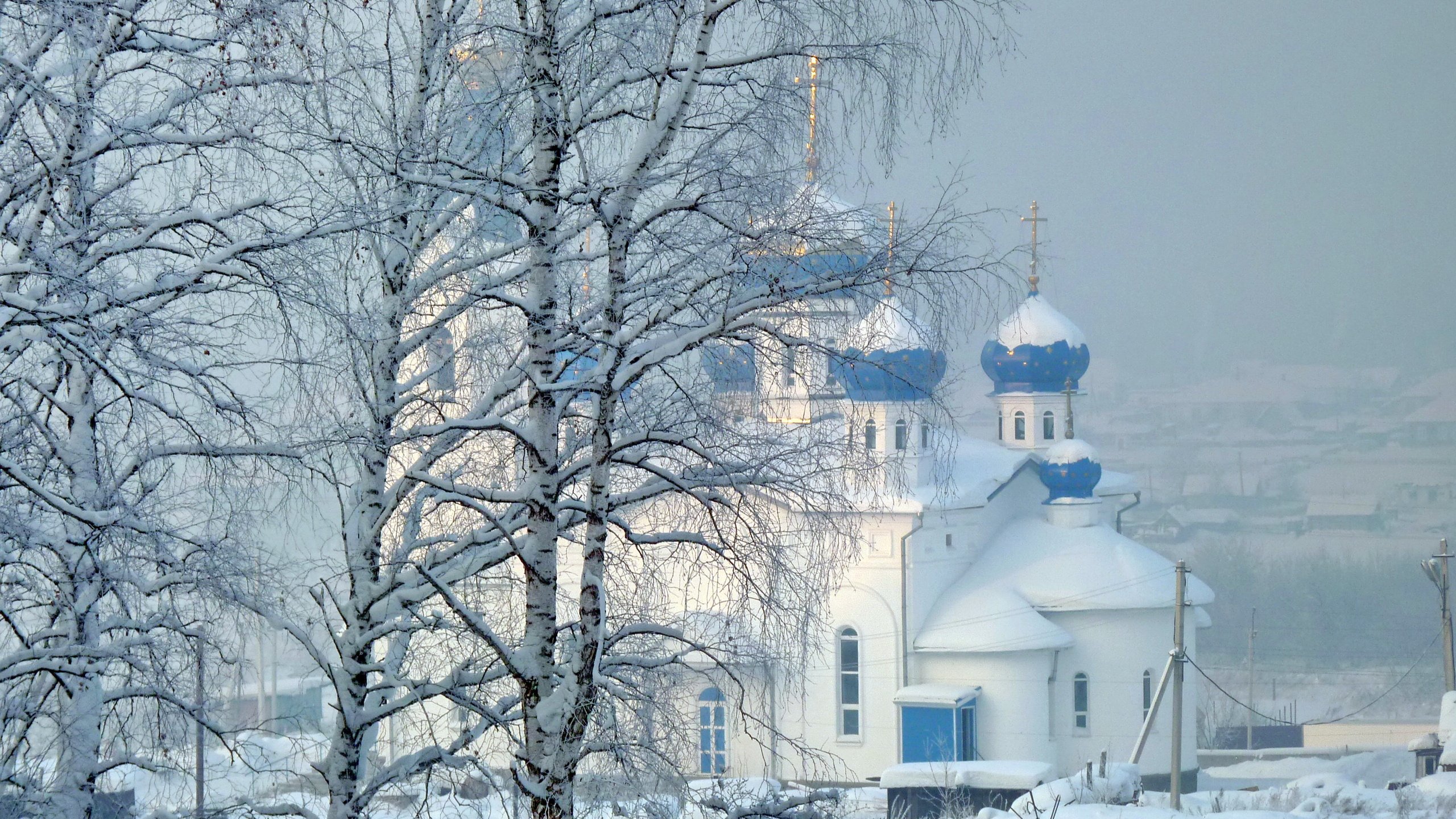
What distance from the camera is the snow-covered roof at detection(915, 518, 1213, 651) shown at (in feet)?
58.4

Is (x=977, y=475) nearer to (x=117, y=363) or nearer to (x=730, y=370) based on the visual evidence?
(x=730, y=370)

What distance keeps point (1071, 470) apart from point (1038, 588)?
5.71ft

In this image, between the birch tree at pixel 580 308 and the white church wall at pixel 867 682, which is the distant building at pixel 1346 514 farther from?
the birch tree at pixel 580 308

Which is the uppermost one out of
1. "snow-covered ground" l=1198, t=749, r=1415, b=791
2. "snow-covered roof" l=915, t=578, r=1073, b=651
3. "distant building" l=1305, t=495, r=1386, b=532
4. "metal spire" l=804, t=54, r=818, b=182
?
"distant building" l=1305, t=495, r=1386, b=532

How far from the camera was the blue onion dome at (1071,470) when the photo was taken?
63.6ft

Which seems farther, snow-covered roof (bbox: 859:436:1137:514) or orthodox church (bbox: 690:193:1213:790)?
orthodox church (bbox: 690:193:1213:790)

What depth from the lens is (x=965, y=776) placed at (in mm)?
14578

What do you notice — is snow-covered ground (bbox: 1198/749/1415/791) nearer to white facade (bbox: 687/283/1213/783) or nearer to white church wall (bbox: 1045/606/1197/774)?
white facade (bbox: 687/283/1213/783)

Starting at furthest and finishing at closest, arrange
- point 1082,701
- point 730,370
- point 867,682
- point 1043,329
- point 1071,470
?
point 1043,329 < point 1071,470 < point 1082,701 < point 867,682 < point 730,370

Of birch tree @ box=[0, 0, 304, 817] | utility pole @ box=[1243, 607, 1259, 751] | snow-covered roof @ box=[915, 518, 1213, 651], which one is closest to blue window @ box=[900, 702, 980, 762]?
snow-covered roof @ box=[915, 518, 1213, 651]

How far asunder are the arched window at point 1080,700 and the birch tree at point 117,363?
15.2 meters

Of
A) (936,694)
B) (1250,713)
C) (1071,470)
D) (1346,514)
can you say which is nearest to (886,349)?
(936,694)

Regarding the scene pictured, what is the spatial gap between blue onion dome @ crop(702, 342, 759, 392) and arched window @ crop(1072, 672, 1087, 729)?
14.7 metres

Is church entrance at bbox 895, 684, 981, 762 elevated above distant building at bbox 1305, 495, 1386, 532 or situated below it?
below
